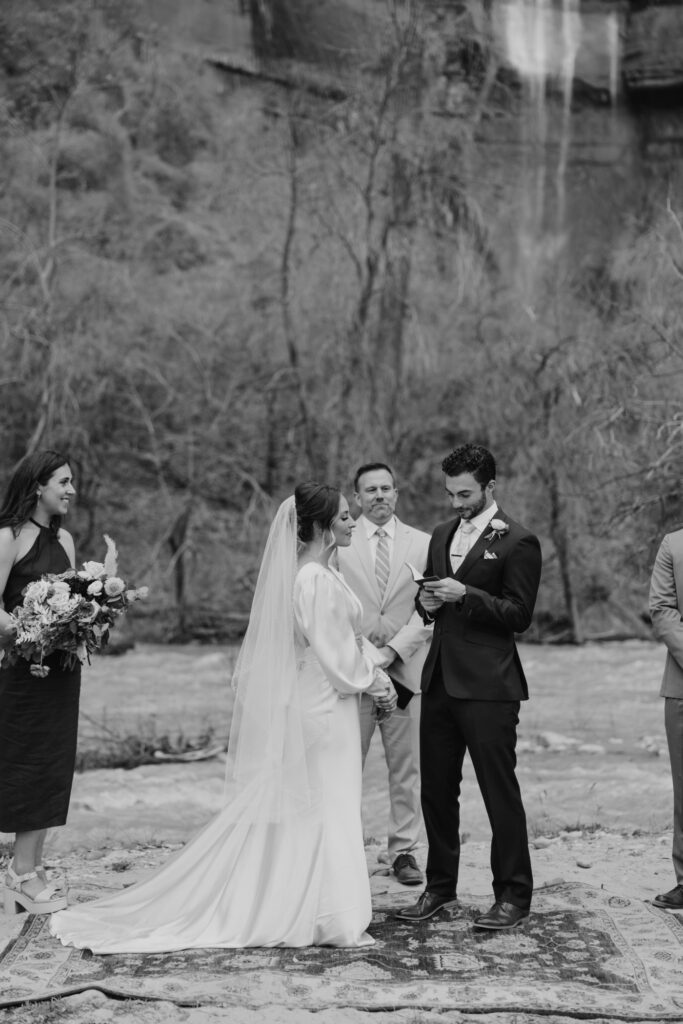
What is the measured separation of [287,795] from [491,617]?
1152 millimetres

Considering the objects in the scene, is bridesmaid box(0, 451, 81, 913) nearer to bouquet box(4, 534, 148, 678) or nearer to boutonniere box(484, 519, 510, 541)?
bouquet box(4, 534, 148, 678)

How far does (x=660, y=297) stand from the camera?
625 inches

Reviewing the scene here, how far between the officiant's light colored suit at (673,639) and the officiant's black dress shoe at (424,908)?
1.11 meters

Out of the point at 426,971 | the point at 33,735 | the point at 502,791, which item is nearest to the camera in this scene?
the point at 426,971

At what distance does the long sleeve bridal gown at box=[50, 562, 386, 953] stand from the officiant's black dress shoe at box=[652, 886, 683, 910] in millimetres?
1408

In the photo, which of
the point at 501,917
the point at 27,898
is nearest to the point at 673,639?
the point at 501,917

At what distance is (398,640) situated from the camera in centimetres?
593

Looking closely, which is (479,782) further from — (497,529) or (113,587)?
(113,587)

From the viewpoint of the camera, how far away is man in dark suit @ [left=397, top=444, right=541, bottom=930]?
16.5 ft

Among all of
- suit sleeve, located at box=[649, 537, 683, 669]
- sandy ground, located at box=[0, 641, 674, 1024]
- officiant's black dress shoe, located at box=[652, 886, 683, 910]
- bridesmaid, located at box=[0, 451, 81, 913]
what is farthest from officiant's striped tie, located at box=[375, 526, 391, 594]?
officiant's black dress shoe, located at box=[652, 886, 683, 910]

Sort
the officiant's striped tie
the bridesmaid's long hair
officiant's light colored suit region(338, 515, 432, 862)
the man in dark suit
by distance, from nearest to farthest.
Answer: the man in dark suit → the bridesmaid's long hair → officiant's light colored suit region(338, 515, 432, 862) → the officiant's striped tie

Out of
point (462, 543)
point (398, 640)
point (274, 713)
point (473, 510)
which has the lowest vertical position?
point (274, 713)

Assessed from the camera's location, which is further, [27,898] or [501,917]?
[27,898]

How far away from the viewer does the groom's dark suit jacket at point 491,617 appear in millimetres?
5023
